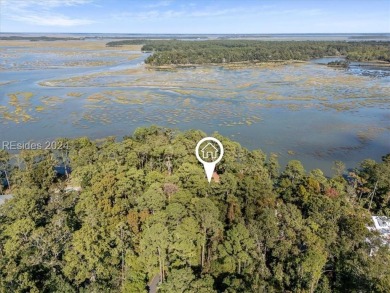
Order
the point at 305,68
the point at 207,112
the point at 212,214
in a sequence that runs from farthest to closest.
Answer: the point at 305,68 → the point at 207,112 → the point at 212,214

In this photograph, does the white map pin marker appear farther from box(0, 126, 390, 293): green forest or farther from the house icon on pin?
box(0, 126, 390, 293): green forest

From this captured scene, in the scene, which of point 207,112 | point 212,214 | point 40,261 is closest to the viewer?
point 40,261

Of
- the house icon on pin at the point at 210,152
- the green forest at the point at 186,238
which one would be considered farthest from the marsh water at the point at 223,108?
the green forest at the point at 186,238

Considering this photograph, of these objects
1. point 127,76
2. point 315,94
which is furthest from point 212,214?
point 127,76

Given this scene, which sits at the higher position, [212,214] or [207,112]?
[212,214]

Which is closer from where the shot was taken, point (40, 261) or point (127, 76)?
point (40, 261)

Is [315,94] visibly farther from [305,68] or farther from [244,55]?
[244,55]
